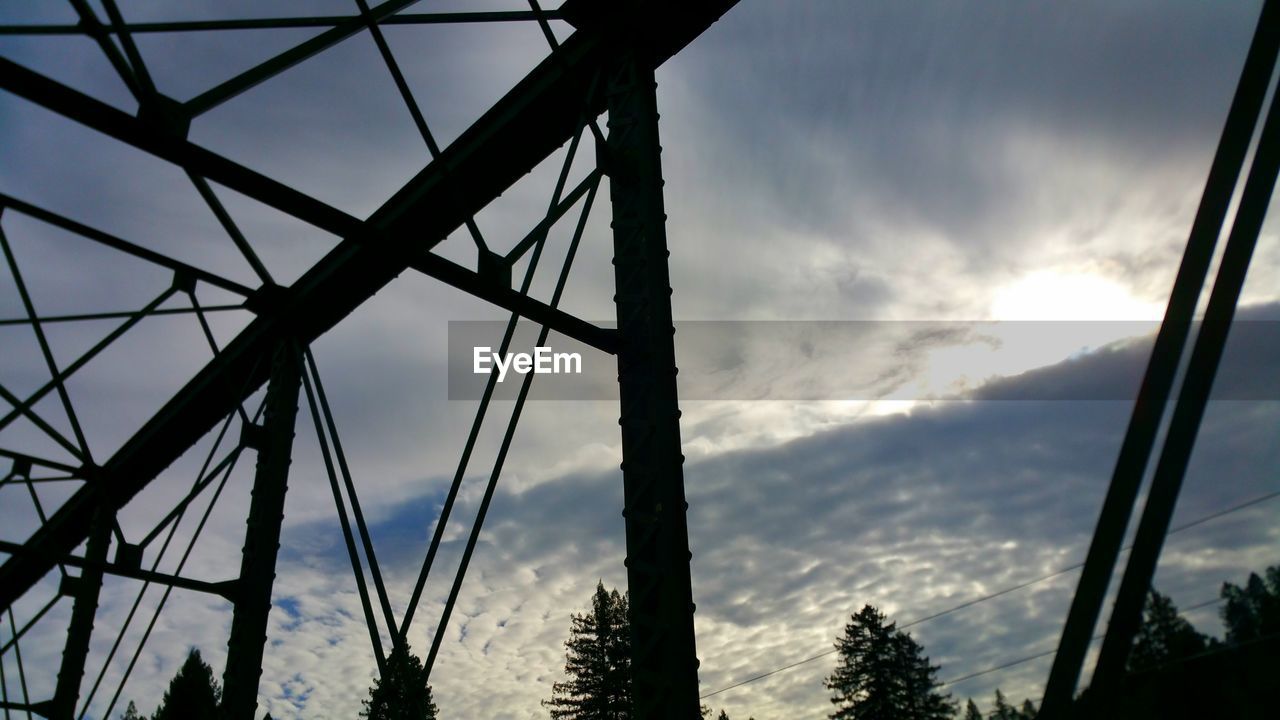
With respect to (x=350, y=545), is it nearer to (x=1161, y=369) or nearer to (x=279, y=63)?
(x=279, y=63)

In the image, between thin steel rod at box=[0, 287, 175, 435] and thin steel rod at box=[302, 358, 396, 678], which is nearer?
thin steel rod at box=[302, 358, 396, 678]

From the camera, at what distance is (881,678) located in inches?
1538

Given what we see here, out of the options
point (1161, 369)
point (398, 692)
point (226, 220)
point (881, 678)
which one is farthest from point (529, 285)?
point (881, 678)

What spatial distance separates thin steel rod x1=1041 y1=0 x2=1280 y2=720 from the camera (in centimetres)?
273

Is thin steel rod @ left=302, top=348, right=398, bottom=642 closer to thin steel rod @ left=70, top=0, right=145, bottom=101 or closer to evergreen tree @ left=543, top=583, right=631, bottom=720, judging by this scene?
thin steel rod @ left=70, top=0, right=145, bottom=101

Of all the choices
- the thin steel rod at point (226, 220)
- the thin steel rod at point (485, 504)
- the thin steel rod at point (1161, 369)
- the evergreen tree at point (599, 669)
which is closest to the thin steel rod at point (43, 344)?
the thin steel rod at point (226, 220)

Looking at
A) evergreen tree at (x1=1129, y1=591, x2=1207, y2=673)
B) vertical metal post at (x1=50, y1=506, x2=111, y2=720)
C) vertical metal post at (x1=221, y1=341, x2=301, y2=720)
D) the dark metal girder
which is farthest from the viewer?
vertical metal post at (x1=50, y1=506, x2=111, y2=720)

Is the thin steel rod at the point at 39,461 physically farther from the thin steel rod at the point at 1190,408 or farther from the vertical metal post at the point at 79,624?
the thin steel rod at the point at 1190,408

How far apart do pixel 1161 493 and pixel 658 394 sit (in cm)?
397

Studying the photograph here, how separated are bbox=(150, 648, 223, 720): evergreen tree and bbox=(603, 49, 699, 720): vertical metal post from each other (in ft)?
151

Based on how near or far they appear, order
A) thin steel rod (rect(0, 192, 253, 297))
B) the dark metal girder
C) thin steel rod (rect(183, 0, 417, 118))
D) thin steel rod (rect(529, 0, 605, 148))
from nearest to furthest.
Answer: the dark metal girder
thin steel rod (rect(183, 0, 417, 118))
thin steel rod (rect(0, 192, 253, 297))
thin steel rod (rect(529, 0, 605, 148))

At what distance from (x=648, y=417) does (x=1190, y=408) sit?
4.12 metres

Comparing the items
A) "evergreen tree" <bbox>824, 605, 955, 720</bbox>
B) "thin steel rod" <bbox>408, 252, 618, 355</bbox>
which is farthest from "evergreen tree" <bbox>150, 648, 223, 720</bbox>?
"thin steel rod" <bbox>408, 252, 618, 355</bbox>

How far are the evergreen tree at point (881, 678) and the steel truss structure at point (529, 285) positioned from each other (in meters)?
35.1
